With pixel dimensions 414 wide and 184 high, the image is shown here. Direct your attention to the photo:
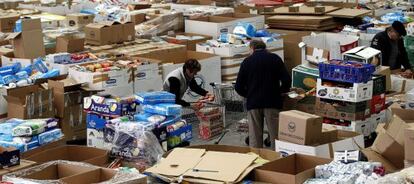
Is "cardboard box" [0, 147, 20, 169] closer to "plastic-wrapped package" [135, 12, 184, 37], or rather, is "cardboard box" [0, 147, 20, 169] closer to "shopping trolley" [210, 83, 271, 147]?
"shopping trolley" [210, 83, 271, 147]

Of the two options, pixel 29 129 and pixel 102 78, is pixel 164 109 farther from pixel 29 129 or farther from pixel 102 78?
pixel 102 78

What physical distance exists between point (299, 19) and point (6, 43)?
4752 millimetres

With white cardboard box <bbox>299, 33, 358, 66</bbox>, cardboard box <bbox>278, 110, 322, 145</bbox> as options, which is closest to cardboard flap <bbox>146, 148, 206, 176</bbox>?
cardboard box <bbox>278, 110, 322, 145</bbox>

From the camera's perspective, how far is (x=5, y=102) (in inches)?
306

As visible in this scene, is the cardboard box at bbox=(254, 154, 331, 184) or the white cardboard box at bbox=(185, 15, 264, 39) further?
the white cardboard box at bbox=(185, 15, 264, 39)

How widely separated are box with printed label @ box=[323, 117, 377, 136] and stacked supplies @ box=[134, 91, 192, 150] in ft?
6.39

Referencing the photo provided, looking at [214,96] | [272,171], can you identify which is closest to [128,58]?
[214,96]

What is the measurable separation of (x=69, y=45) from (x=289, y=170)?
17.0ft

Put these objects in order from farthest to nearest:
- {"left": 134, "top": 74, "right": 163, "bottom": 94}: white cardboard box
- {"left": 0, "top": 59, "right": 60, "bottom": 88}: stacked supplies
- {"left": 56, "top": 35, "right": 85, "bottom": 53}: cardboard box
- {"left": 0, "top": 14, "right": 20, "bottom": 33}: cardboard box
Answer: {"left": 0, "top": 14, "right": 20, "bottom": 33}: cardboard box < {"left": 56, "top": 35, "right": 85, "bottom": 53}: cardboard box < {"left": 134, "top": 74, "right": 163, "bottom": 94}: white cardboard box < {"left": 0, "top": 59, "right": 60, "bottom": 88}: stacked supplies

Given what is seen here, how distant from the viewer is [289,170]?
16.7ft

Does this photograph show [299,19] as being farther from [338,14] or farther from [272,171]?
[272,171]

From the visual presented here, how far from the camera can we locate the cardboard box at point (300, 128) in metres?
5.76

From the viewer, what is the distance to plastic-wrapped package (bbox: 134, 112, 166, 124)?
5656 millimetres

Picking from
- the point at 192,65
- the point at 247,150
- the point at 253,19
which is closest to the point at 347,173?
the point at 247,150
